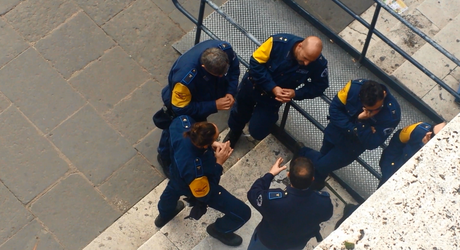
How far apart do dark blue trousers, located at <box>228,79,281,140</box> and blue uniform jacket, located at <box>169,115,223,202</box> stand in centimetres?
78

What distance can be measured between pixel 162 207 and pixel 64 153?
136cm

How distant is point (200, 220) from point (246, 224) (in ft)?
1.43

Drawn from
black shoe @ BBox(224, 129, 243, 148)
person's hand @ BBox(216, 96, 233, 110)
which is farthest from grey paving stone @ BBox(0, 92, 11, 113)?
person's hand @ BBox(216, 96, 233, 110)

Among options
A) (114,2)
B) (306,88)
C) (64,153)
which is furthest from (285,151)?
(114,2)

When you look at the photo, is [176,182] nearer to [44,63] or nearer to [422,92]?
[44,63]

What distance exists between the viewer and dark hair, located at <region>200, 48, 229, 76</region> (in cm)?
396

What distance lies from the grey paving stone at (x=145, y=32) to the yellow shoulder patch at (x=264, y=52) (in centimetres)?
177

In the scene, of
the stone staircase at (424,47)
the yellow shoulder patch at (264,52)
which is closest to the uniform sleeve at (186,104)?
the yellow shoulder patch at (264,52)

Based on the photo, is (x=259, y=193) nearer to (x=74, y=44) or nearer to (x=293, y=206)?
(x=293, y=206)

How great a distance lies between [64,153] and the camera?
524 cm

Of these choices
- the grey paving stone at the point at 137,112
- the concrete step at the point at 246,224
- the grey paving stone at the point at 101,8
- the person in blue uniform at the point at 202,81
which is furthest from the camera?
the grey paving stone at the point at 101,8

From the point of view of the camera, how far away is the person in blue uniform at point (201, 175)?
12.4 ft

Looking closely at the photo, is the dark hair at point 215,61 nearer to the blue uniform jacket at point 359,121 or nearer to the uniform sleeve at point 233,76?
the uniform sleeve at point 233,76

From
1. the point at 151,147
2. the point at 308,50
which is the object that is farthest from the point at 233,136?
the point at 308,50
